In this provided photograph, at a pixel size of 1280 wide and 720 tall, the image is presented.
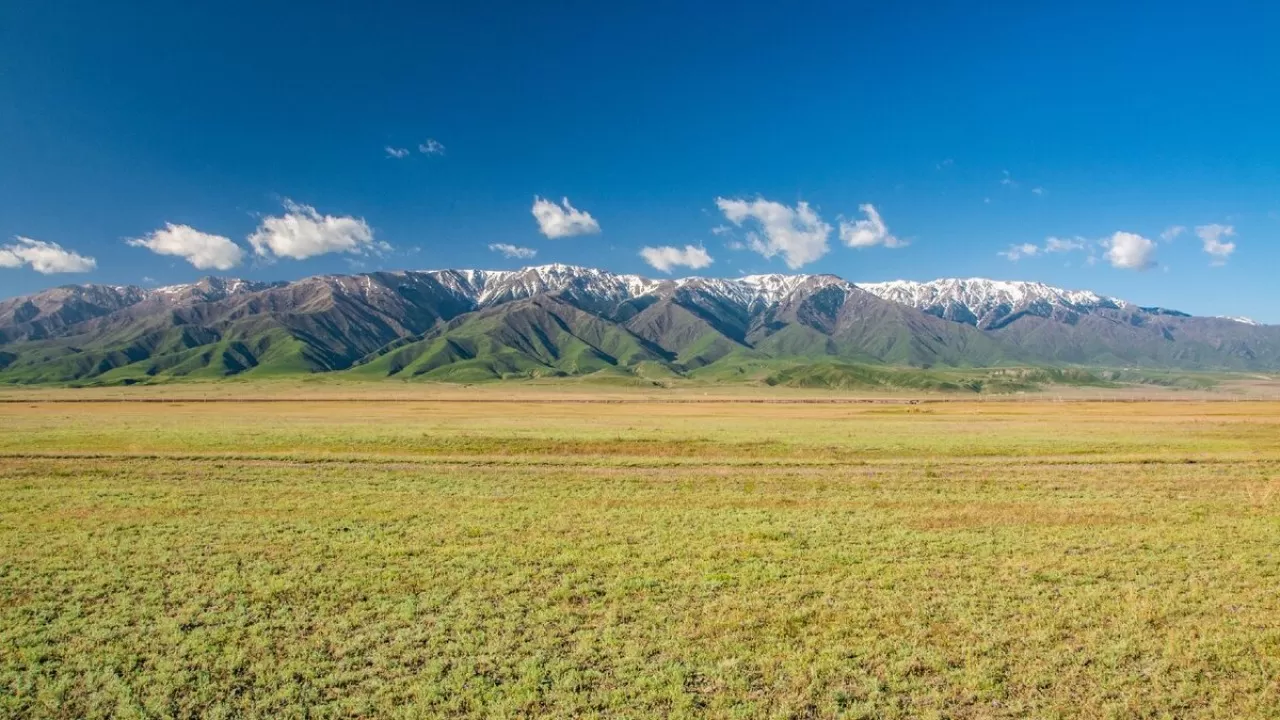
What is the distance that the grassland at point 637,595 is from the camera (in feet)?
37.0

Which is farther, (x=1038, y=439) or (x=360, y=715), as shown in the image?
(x=1038, y=439)

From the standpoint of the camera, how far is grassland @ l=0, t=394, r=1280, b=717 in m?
11.3

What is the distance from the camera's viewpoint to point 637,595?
52.9 ft

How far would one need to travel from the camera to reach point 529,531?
22844 millimetres

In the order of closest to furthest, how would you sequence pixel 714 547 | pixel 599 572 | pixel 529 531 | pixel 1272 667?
pixel 1272 667 < pixel 599 572 < pixel 714 547 < pixel 529 531

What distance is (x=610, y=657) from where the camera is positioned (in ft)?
41.3

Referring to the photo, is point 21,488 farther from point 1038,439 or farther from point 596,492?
point 1038,439

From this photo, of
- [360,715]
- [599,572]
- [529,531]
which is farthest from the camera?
[529,531]

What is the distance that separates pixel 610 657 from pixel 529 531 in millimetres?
10780

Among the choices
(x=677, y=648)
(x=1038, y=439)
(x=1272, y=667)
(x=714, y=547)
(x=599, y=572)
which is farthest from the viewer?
(x=1038, y=439)

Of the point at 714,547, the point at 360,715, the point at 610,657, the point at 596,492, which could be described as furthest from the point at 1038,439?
the point at 360,715

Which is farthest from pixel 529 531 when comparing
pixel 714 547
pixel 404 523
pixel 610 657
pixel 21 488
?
pixel 21 488

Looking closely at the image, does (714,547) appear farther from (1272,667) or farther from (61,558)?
(61,558)

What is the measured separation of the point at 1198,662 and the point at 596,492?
22.7m
